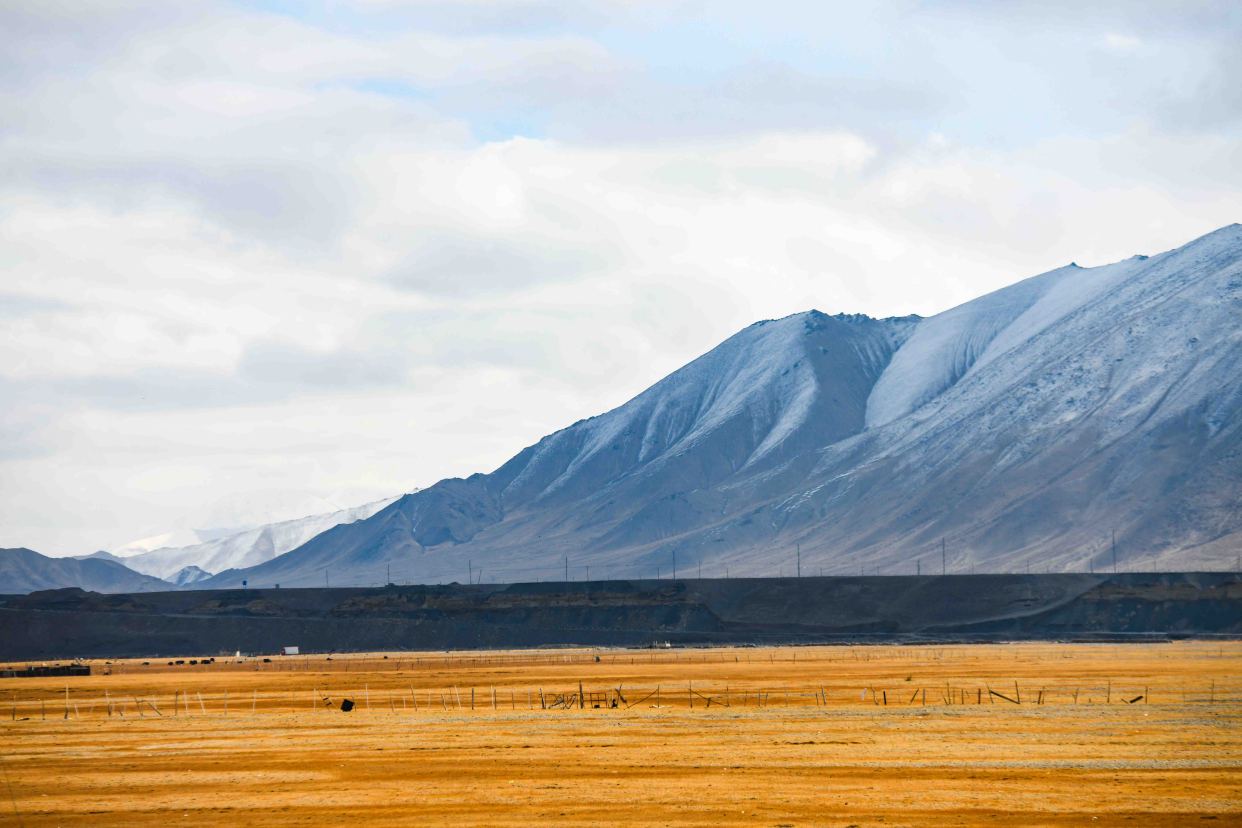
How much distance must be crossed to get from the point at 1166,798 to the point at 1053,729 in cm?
1702

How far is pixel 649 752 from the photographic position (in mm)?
51781

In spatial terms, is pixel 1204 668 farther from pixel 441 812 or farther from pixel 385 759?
pixel 441 812

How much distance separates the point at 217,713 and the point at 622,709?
20899mm

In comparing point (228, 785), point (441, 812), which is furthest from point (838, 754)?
point (228, 785)

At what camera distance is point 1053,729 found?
5653 cm

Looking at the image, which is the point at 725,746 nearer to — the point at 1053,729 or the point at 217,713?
the point at 1053,729

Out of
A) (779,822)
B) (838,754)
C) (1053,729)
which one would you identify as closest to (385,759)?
(838,754)

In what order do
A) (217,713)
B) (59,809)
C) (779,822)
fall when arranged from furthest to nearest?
1. (217,713)
2. (59,809)
3. (779,822)

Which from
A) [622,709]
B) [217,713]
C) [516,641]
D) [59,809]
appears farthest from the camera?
[516,641]

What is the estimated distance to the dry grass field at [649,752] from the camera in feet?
131

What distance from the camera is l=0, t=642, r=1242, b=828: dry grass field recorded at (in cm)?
4000

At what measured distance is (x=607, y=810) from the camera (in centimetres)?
3969

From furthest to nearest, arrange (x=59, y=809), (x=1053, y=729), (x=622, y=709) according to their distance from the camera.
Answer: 1. (x=622, y=709)
2. (x=1053, y=729)
3. (x=59, y=809)

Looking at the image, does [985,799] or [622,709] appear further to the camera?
[622,709]
